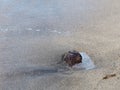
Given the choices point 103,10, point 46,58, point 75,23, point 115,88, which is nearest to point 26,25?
point 75,23

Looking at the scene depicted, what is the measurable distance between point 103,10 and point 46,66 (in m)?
1.23

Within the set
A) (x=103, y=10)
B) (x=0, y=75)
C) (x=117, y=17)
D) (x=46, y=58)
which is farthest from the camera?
(x=103, y=10)

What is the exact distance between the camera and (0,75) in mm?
1799

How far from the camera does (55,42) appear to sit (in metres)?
2.22

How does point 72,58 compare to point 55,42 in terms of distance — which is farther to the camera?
point 55,42

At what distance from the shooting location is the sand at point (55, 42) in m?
1.73

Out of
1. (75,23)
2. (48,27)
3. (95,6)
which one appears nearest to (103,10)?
(95,6)

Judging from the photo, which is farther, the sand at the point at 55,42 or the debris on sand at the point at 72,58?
the debris on sand at the point at 72,58

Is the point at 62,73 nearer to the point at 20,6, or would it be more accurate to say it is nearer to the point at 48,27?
the point at 48,27

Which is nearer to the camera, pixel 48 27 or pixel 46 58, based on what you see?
pixel 46 58

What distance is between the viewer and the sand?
5.67 ft

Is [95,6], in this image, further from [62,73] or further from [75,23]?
[62,73]

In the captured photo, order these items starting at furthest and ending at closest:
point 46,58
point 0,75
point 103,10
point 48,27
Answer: point 103,10 < point 48,27 < point 46,58 < point 0,75

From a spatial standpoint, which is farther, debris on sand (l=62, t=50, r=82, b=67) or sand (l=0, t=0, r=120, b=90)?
debris on sand (l=62, t=50, r=82, b=67)
